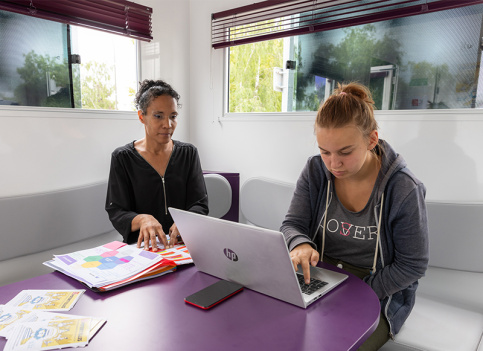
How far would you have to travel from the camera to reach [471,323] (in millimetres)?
1605

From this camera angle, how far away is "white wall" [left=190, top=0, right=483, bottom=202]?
187 centimetres

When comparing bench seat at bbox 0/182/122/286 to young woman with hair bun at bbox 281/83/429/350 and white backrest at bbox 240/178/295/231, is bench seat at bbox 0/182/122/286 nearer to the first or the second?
Answer: white backrest at bbox 240/178/295/231

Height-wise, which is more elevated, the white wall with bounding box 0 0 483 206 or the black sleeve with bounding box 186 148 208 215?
the white wall with bounding box 0 0 483 206

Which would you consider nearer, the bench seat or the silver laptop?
the silver laptop

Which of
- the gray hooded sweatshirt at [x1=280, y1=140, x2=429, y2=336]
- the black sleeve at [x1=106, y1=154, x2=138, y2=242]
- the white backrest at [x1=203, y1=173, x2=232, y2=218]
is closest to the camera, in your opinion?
the gray hooded sweatshirt at [x1=280, y1=140, x2=429, y2=336]

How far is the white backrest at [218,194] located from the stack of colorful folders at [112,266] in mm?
1218

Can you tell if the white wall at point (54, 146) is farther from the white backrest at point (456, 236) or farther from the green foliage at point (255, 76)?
the white backrest at point (456, 236)

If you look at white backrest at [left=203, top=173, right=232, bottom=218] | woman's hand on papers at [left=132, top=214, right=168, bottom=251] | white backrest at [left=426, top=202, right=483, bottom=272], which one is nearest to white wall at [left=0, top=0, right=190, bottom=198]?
white backrest at [left=203, top=173, right=232, bottom=218]

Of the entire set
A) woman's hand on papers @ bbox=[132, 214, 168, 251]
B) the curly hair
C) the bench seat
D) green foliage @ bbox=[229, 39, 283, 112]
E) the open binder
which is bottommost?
the bench seat

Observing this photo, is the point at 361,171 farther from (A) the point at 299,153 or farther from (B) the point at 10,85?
(B) the point at 10,85

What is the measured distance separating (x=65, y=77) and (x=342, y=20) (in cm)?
174

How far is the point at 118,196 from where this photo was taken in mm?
1757

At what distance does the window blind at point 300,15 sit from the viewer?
6.31ft

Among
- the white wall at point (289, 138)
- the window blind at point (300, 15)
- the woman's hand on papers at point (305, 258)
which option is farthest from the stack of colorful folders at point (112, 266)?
the window blind at point (300, 15)
